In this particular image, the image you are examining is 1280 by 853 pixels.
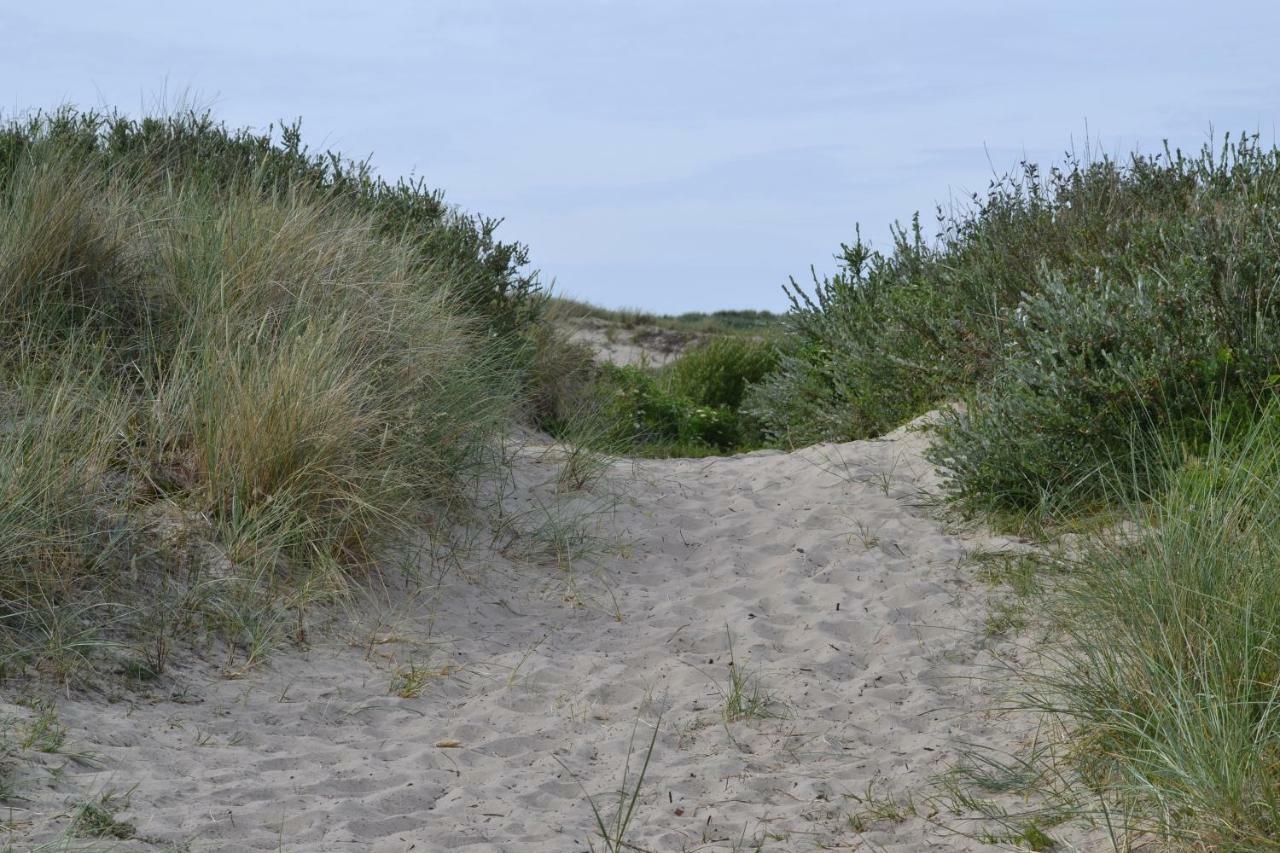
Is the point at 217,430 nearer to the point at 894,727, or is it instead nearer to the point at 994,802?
the point at 894,727

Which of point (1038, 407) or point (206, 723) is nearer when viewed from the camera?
point (206, 723)

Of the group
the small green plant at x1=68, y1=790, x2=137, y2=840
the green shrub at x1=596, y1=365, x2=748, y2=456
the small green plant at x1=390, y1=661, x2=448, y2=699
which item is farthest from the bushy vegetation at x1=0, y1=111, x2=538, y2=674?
the green shrub at x1=596, y1=365, x2=748, y2=456

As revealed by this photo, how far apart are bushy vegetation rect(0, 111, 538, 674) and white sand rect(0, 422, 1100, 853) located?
463 mm

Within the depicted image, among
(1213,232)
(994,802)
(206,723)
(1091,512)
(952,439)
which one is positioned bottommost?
(994,802)

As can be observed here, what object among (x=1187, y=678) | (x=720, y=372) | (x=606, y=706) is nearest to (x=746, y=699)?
(x=606, y=706)

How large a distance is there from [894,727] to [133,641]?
9.77 ft

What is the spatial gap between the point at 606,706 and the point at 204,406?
99.5 inches

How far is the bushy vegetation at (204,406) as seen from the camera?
4645 millimetres

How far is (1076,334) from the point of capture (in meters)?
6.09

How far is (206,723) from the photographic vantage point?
13.3 ft

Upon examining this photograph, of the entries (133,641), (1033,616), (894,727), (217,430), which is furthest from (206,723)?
(1033,616)

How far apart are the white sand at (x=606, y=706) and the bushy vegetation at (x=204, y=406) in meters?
0.46

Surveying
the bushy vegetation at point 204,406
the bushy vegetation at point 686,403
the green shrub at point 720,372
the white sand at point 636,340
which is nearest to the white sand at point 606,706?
the bushy vegetation at point 204,406

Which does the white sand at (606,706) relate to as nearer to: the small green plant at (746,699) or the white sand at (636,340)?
the small green plant at (746,699)
